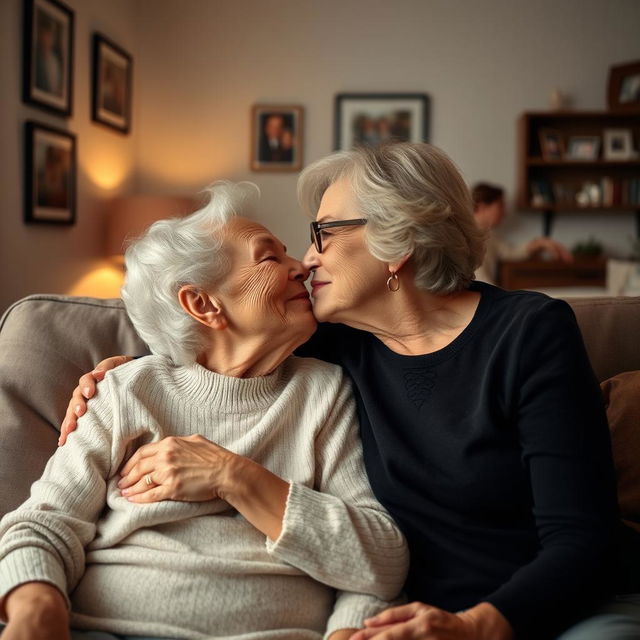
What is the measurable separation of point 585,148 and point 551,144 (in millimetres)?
267

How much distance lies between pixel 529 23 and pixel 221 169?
2.60 metres

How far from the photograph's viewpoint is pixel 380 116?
6023 mm

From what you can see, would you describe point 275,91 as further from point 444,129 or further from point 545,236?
point 545,236

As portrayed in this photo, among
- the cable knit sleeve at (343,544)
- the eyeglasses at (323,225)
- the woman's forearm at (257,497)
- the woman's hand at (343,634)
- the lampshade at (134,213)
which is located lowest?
the woman's hand at (343,634)

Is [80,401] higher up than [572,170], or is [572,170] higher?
[572,170]

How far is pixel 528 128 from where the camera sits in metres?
5.71

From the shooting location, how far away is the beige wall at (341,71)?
232 inches

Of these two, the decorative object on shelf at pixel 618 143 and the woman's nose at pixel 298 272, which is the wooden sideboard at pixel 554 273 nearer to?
the decorative object on shelf at pixel 618 143

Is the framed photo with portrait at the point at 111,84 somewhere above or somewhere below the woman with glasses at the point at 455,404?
above

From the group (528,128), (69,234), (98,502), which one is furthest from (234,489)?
(528,128)

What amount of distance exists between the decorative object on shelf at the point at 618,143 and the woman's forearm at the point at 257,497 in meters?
5.21

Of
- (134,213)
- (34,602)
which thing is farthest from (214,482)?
(134,213)

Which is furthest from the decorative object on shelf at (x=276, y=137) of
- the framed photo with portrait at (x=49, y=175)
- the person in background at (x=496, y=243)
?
the framed photo with portrait at (x=49, y=175)

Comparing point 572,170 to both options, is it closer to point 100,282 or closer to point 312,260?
point 100,282
